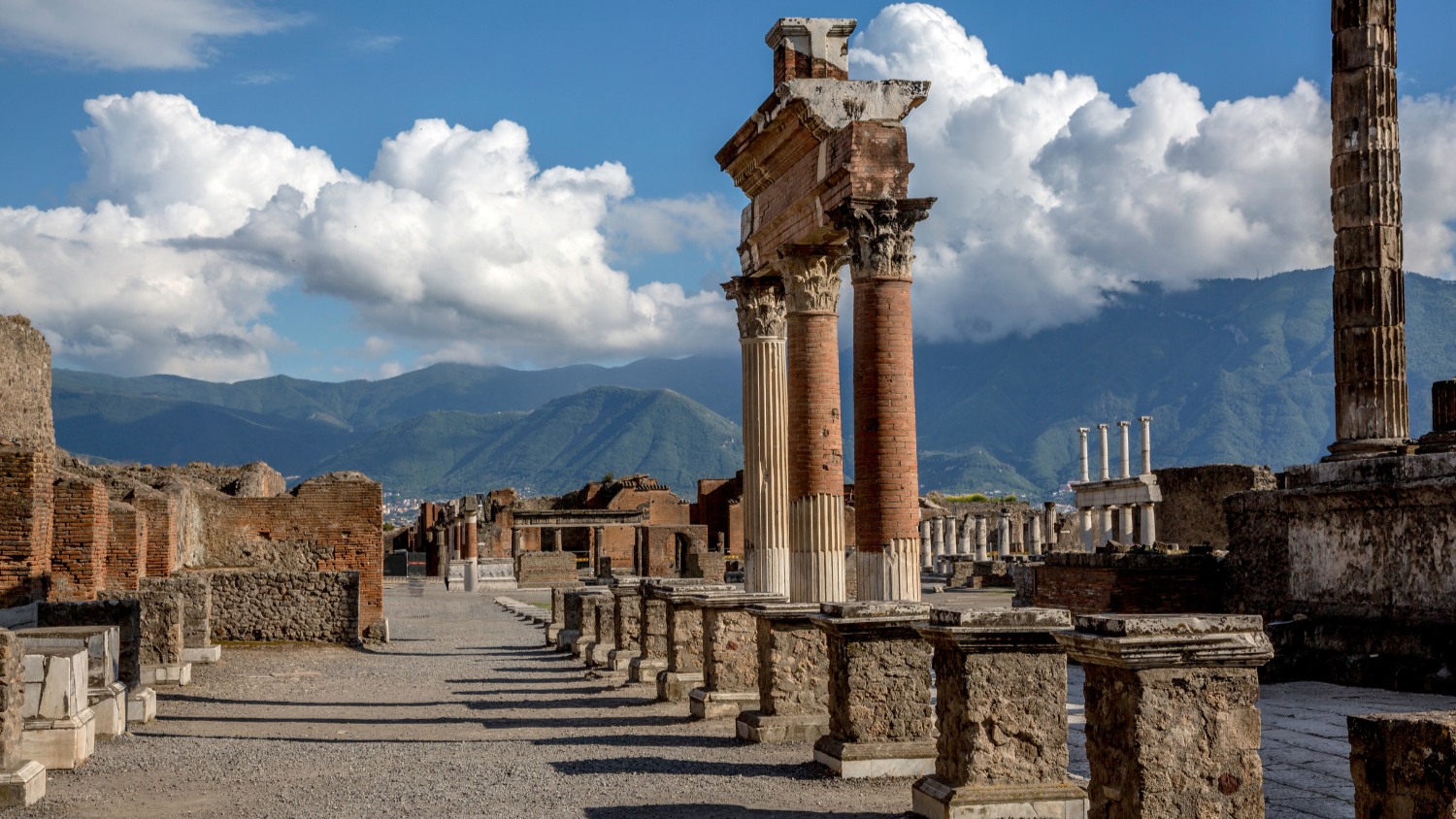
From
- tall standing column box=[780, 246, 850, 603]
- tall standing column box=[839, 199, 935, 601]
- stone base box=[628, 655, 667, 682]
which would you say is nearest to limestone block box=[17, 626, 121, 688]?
stone base box=[628, 655, 667, 682]

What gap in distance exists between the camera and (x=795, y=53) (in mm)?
14531

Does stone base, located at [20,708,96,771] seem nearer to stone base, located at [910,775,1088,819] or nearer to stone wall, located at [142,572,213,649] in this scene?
stone base, located at [910,775,1088,819]

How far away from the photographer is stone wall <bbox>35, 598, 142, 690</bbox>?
1256 cm

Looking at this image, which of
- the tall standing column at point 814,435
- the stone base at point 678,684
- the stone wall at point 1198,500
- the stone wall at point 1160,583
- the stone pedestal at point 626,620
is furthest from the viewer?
the stone wall at point 1198,500

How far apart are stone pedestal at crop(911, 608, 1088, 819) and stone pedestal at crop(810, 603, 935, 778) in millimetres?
1531

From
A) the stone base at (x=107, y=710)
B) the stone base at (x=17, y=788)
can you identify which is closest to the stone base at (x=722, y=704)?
the stone base at (x=107, y=710)

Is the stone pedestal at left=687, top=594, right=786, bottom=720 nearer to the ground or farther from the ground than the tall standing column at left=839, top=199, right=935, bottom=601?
nearer to the ground

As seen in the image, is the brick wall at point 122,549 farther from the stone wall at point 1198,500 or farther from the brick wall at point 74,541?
the stone wall at point 1198,500

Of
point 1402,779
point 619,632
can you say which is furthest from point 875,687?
point 619,632

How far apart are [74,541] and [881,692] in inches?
420

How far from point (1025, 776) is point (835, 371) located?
7967mm

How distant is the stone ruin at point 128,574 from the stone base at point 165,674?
2 cm

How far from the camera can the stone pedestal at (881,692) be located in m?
9.27

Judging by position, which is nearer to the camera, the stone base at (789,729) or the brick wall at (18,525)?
the stone base at (789,729)
